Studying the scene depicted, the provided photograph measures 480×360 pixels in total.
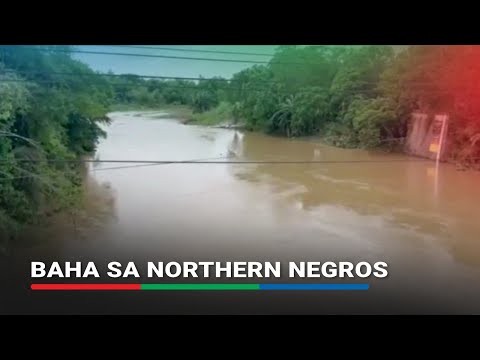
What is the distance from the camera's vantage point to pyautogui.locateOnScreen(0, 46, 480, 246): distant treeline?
3.54 metres

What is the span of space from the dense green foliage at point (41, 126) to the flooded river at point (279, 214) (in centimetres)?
20

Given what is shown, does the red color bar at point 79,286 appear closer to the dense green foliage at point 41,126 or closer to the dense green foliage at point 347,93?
the dense green foliage at point 41,126

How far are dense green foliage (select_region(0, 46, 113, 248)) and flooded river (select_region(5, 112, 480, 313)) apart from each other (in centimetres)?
20

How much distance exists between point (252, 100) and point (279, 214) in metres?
1.02

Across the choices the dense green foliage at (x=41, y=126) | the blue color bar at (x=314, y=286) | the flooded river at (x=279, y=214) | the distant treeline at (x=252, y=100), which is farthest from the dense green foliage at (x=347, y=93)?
the blue color bar at (x=314, y=286)

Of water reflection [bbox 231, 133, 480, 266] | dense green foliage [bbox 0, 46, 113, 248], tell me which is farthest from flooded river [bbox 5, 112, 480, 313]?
dense green foliage [bbox 0, 46, 113, 248]

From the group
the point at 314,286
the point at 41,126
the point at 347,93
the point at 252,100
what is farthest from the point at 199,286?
the point at 347,93

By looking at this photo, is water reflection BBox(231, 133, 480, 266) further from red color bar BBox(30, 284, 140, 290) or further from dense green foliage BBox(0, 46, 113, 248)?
red color bar BBox(30, 284, 140, 290)

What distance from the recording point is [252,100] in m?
4.27

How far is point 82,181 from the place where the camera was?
3918 millimetres

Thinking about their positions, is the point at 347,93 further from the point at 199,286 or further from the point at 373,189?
the point at 199,286

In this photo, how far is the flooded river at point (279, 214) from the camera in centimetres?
328
